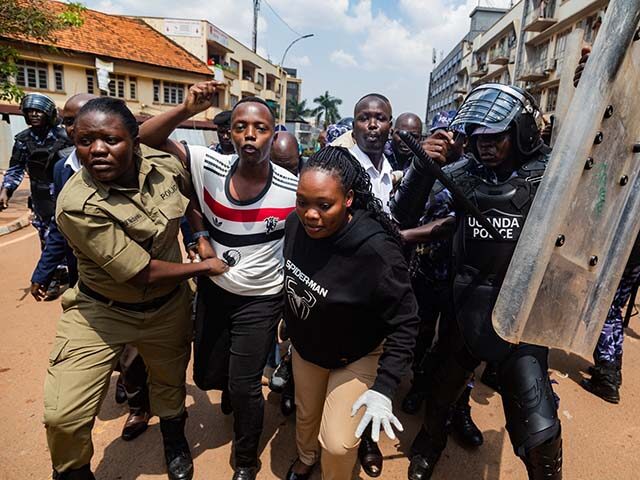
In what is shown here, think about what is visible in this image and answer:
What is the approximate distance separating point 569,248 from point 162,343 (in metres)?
1.84

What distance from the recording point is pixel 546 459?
1.76 metres

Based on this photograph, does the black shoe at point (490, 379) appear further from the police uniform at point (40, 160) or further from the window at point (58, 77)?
the window at point (58, 77)

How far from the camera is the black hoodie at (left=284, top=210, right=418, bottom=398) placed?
1.83 metres

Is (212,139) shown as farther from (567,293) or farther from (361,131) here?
(567,293)

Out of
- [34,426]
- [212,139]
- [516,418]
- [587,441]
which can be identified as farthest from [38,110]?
[212,139]

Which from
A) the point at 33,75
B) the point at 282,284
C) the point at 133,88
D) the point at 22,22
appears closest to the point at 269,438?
the point at 282,284

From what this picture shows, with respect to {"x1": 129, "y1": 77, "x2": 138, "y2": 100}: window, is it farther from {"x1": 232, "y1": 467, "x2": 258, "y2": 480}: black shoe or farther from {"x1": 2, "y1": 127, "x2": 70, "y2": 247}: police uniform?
{"x1": 232, "y1": 467, "x2": 258, "y2": 480}: black shoe

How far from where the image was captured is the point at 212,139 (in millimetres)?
22719

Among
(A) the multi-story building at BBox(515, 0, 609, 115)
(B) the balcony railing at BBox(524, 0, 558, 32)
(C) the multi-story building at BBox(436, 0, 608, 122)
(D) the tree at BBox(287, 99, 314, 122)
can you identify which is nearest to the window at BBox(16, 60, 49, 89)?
(C) the multi-story building at BBox(436, 0, 608, 122)

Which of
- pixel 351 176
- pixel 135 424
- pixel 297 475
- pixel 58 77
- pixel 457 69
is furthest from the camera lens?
pixel 457 69

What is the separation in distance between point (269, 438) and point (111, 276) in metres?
1.46

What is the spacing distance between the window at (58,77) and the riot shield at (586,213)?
2315 centimetres

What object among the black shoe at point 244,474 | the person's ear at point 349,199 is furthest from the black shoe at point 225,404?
the person's ear at point 349,199

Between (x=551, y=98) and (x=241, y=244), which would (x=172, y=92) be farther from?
(x=241, y=244)
